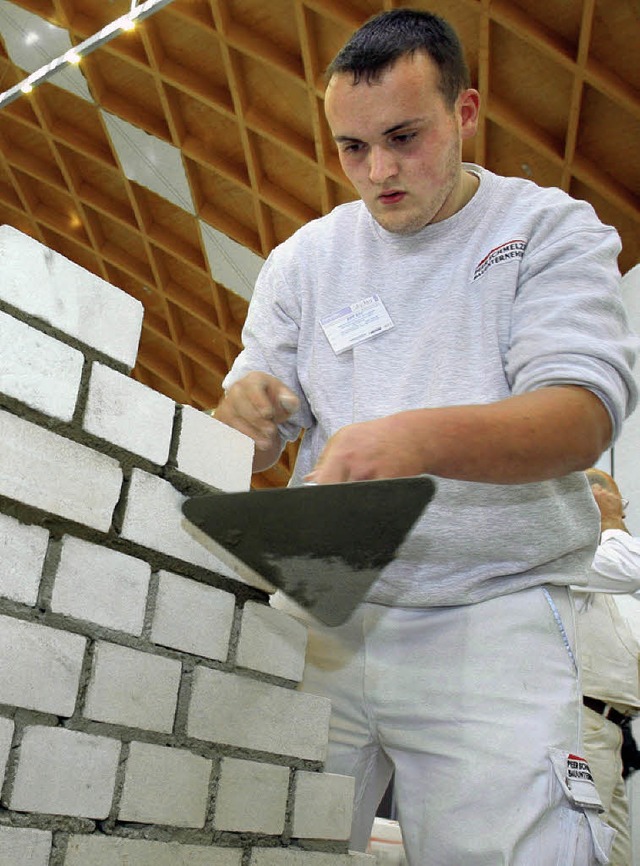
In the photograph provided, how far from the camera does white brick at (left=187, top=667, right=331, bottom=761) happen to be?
185cm

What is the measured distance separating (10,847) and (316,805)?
0.74 metres

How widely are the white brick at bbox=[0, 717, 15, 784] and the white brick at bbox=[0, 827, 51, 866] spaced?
8 centimetres

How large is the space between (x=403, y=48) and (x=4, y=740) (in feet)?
5.15

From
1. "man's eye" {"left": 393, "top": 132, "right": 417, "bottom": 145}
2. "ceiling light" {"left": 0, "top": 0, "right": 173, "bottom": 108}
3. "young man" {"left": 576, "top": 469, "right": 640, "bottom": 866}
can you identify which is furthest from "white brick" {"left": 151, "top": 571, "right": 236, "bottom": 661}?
"ceiling light" {"left": 0, "top": 0, "right": 173, "bottom": 108}

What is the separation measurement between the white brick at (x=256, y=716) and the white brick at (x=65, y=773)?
0.22 m

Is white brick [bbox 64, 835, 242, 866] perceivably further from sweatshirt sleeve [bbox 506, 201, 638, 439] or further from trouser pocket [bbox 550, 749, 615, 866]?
sweatshirt sleeve [bbox 506, 201, 638, 439]

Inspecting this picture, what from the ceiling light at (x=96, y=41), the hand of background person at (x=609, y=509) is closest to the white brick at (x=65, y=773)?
the hand of background person at (x=609, y=509)

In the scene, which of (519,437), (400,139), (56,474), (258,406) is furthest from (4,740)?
(400,139)

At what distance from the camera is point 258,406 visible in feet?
6.70

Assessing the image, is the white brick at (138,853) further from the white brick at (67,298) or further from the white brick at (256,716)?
the white brick at (67,298)

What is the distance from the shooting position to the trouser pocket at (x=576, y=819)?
1.73m

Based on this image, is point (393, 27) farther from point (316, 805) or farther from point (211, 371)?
point (211, 371)

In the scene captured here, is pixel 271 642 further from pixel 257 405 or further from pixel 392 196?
pixel 392 196

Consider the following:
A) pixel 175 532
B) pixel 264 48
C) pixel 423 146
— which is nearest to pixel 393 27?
pixel 423 146
